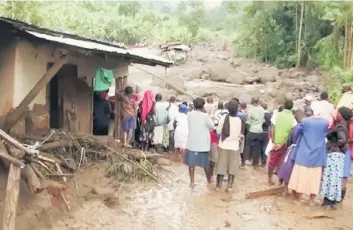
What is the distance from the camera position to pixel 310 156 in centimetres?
719

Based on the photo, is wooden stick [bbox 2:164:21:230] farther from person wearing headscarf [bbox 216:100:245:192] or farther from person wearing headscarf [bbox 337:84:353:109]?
person wearing headscarf [bbox 337:84:353:109]

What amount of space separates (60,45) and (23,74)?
3.01 feet

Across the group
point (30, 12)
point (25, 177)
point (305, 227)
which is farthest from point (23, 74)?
point (30, 12)

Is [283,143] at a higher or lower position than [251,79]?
lower

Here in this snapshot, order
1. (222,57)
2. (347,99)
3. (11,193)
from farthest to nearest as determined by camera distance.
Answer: (222,57) → (347,99) → (11,193)

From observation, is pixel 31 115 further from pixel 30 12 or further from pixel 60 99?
pixel 30 12

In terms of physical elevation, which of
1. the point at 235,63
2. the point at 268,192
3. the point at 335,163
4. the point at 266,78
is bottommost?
the point at 268,192

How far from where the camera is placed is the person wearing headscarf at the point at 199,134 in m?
7.95

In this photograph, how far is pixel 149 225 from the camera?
686 cm

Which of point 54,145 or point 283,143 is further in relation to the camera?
point 283,143

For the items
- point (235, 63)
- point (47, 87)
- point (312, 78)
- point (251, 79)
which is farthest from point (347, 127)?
point (235, 63)

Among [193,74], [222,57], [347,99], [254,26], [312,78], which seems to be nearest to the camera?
[347,99]

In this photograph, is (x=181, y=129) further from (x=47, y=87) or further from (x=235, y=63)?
(x=235, y=63)

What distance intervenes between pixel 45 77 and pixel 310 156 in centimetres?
413
